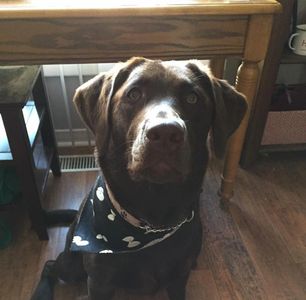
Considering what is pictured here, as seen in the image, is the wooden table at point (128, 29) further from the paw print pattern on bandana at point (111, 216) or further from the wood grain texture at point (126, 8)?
the paw print pattern on bandana at point (111, 216)

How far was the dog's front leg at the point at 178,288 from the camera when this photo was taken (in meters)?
1.11

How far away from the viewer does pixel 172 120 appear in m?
0.76

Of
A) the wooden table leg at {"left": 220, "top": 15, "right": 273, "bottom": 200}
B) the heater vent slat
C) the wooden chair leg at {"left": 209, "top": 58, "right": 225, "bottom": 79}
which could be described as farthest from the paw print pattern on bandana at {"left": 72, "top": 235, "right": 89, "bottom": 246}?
the wooden chair leg at {"left": 209, "top": 58, "right": 225, "bottom": 79}

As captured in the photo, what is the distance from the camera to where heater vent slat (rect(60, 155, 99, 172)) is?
6.12 ft

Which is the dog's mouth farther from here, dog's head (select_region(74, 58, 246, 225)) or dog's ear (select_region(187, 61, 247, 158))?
dog's ear (select_region(187, 61, 247, 158))

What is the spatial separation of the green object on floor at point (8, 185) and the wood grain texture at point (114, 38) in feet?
1.65

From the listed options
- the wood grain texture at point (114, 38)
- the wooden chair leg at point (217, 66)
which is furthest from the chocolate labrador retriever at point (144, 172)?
the wooden chair leg at point (217, 66)

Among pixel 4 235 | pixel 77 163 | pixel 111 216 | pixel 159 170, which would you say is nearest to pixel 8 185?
pixel 4 235

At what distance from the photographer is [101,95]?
95cm

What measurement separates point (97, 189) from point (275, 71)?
995 millimetres

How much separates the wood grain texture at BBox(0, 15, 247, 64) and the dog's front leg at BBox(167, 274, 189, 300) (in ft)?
2.25

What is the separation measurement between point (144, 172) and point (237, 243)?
0.81m

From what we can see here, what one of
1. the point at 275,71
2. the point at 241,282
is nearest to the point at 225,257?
the point at 241,282

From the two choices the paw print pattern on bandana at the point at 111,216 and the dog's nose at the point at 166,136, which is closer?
the dog's nose at the point at 166,136
